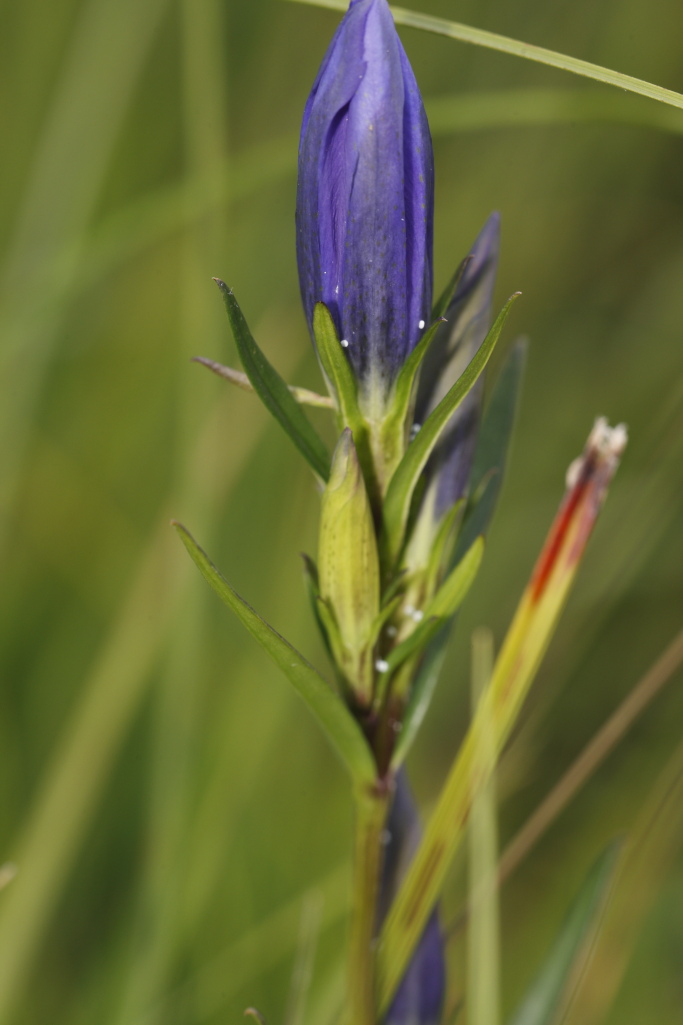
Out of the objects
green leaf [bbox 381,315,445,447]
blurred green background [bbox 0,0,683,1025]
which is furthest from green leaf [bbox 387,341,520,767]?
blurred green background [bbox 0,0,683,1025]

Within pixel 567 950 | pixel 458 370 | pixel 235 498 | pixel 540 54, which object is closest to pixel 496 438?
pixel 458 370

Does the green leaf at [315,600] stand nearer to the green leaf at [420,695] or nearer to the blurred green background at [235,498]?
the green leaf at [420,695]

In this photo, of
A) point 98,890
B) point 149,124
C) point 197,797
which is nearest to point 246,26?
point 149,124

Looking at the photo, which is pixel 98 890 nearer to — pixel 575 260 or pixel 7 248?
pixel 7 248

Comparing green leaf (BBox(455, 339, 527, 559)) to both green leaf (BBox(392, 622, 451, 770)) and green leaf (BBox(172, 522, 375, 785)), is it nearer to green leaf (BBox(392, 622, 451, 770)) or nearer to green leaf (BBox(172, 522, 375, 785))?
green leaf (BBox(392, 622, 451, 770))

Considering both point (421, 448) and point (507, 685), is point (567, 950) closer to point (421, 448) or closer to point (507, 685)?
point (507, 685)
